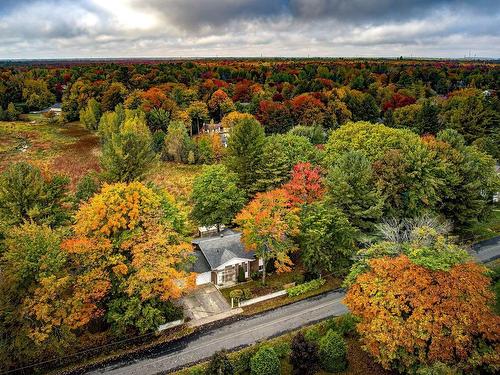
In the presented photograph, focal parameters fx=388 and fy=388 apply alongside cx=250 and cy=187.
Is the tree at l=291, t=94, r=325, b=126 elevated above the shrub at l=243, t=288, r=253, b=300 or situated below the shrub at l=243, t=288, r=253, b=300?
above

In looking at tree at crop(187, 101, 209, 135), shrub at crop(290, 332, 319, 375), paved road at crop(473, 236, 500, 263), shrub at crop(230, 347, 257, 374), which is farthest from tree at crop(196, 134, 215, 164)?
shrub at crop(290, 332, 319, 375)

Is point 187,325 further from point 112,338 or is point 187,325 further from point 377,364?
point 377,364

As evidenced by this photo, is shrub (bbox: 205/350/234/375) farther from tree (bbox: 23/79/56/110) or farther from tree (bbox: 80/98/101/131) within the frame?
tree (bbox: 23/79/56/110)

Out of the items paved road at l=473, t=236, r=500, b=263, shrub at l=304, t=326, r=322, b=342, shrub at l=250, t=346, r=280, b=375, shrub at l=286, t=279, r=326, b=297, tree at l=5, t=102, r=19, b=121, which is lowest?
paved road at l=473, t=236, r=500, b=263

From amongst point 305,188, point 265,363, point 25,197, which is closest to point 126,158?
point 25,197

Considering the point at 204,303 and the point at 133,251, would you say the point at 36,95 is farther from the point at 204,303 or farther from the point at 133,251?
the point at 133,251

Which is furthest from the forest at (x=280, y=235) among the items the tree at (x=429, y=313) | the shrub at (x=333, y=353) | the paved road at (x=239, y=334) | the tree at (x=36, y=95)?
the tree at (x=36, y=95)

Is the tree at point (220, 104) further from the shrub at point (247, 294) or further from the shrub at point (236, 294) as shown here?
the shrub at point (236, 294)
